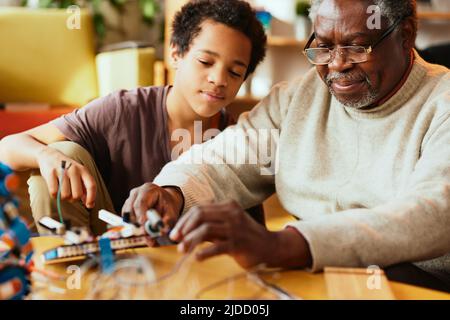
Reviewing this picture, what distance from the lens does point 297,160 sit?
4.46 ft

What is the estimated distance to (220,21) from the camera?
1.60m

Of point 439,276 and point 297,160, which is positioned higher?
point 297,160

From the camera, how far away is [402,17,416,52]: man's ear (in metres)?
1.29

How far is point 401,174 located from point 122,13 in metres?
3.00

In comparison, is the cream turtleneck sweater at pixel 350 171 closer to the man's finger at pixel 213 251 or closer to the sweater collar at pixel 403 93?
the sweater collar at pixel 403 93

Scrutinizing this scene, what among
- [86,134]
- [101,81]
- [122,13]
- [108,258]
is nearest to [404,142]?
[108,258]

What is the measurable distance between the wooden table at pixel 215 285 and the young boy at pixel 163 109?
0.49 m

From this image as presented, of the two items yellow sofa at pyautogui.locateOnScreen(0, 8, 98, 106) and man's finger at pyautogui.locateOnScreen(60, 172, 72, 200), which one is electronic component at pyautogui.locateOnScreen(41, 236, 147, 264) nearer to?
man's finger at pyautogui.locateOnScreen(60, 172, 72, 200)

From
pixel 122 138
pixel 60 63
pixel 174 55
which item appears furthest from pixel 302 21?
pixel 122 138

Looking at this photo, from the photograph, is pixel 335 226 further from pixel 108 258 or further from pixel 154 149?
pixel 154 149

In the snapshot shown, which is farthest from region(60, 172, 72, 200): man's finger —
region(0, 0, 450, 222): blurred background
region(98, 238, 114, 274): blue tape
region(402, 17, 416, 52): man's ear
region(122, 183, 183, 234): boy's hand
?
region(0, 0, 450, 222): blurred background

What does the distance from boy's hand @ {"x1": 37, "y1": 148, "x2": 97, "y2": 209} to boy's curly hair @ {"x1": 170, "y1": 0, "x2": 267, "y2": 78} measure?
56 cm

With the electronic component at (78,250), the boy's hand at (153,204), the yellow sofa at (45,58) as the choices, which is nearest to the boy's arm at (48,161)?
the boy's hand at (153,204)

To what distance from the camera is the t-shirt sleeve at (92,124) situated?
153cm
